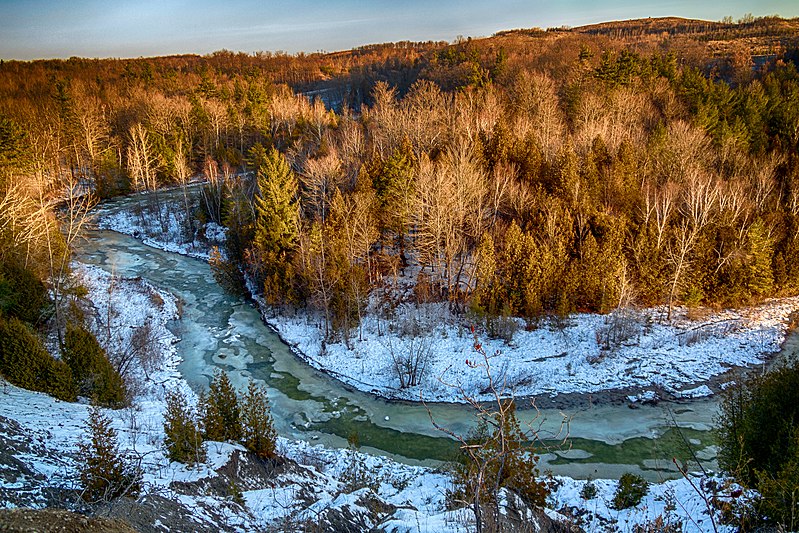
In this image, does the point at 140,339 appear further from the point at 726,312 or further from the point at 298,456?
the point at 726,312

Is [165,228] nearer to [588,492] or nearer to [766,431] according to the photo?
[588,492]

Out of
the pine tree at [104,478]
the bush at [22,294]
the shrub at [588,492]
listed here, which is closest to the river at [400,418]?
the shrub at [588,492]

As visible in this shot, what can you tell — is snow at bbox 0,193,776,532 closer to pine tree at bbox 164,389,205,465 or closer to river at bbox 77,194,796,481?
pine tree at bbox 164,389,205,465

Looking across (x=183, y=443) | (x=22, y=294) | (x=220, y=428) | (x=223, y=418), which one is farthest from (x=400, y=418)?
(x=22, y=294)

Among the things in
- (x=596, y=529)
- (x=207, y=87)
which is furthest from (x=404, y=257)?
(x=207, y=87)

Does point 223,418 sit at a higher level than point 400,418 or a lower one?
higher
